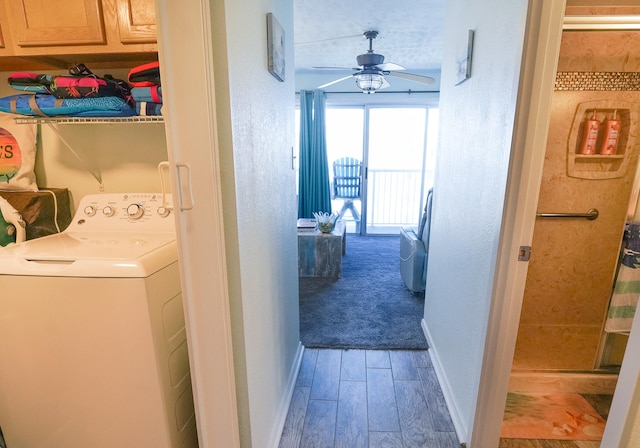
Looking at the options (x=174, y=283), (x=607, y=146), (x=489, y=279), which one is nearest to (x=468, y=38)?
(x=607, y=146)

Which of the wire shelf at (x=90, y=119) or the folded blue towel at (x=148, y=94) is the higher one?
the folded blue towel at (x=148, y=94)

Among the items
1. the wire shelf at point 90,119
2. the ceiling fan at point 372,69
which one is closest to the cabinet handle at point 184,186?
the wire shelf at point 90,119

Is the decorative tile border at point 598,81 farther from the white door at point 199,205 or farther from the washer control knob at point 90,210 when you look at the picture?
the washer control knob at point 90,210

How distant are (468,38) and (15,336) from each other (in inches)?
87.1

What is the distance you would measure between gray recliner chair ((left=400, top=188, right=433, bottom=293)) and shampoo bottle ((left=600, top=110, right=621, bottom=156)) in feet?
4.07

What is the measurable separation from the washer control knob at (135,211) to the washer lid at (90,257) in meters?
0.20

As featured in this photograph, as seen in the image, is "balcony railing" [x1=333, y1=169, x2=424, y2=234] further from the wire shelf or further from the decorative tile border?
the wire shelf

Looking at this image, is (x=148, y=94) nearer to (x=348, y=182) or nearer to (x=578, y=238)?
(x=578, y=238)

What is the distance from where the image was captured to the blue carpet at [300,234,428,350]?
229 centimetres

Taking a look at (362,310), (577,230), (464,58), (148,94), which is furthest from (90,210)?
(577,230)

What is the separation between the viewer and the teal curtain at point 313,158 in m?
4.89

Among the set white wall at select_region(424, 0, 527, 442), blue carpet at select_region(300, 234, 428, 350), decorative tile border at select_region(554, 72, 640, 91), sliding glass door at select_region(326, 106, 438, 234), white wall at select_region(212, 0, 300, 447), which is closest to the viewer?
white wall at select_region(212, 0, 300, 447)

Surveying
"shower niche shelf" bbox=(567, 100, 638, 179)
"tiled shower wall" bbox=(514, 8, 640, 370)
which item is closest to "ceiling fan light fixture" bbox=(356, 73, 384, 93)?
"tiled shower wall" bbox=(514, 8, 640, 370)

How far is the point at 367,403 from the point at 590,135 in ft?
5.98
